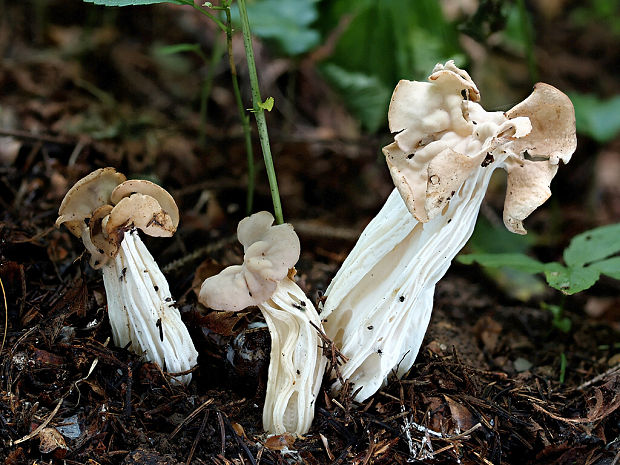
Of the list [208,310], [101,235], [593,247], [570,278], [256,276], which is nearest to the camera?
[256,276]

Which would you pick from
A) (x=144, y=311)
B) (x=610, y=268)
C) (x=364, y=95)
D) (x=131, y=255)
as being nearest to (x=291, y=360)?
(x=144, y=311)

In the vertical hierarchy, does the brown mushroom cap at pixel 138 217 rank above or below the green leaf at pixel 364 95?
above

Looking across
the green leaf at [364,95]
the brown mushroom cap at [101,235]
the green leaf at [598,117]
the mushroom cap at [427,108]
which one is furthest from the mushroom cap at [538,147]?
the green leaf at [598,117]

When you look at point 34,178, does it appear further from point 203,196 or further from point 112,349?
point 112,349

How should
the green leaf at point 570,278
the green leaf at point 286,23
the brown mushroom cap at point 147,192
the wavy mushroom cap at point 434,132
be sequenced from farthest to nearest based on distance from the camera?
the green leaf at point 286,23 → the green leaf at point 570,278 → the brown mushroom cap at point 147,192 → the wavy mushroom cap at point 434,132

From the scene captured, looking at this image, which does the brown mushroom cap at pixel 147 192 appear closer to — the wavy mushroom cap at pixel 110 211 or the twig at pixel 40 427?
the wavy mushroom cap at pixel 110 211

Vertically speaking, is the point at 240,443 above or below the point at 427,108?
below

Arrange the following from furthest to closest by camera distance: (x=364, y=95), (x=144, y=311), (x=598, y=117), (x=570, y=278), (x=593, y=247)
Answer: (x=598, y=117) → (x=364, y=95) → (x=593, y=247) → (x=570, y=278) → (x=144, y=311)

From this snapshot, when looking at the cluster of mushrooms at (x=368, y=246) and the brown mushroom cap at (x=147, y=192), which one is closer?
the cluster of mushrooms at (x=368, y=246)

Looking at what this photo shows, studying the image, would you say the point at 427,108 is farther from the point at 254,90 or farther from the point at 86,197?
the point at 86,197
